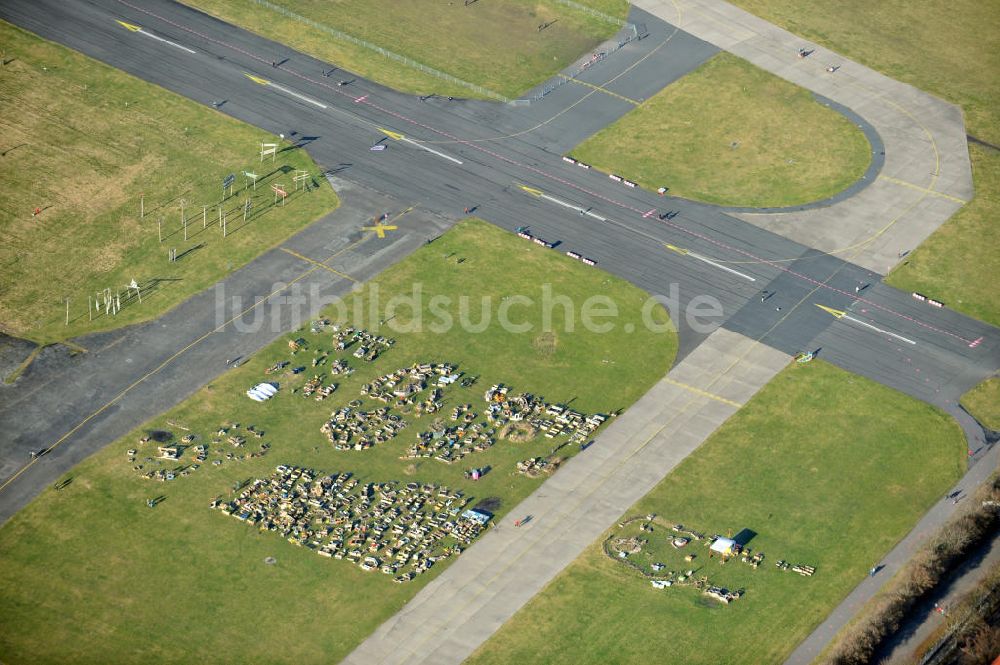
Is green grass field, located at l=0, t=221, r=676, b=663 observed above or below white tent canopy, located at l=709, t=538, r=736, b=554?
below

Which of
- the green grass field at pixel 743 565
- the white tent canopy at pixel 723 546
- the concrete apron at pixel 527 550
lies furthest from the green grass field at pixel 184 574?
the white tent canopy at pixel 723 546

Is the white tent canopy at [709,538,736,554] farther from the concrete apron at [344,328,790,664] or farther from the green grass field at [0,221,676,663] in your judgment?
the green grass field at [0,221,676,663]

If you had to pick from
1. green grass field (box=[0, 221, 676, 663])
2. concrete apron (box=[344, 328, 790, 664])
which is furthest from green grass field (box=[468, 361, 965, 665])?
green grass field (box=[0, 221, 676, 663])

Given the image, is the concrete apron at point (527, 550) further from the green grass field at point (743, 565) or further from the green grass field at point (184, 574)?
the green grass field at point (184, 574)

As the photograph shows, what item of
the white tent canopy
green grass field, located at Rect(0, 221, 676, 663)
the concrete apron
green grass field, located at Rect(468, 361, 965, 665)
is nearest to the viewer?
green grass field, located at Rect(0, 221, 676, 663)

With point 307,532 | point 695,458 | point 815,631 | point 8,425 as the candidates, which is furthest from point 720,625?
point 8,425

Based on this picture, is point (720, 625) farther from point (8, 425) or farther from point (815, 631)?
point (8, 425)

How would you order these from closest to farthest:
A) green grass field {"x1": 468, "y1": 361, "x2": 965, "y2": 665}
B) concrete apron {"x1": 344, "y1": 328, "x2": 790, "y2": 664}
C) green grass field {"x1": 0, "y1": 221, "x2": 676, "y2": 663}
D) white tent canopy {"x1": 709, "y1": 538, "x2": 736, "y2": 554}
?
green grass field {"x1": 0, "y1": 221, "x2": 676, "y2": 663} → concrete apron {"x1": 344, "y1": 328, "x2": 790, "y2": 664} → green grass field {"x1": 468, "y1": 361, "x2": 965, "y2": 665} → white tent canopy {"x1": 709, "y1": 538, "x2": 736, "y2": 554}

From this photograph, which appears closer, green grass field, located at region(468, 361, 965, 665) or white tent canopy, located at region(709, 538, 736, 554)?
green grass field, located at region(468, 361, 965, 665)

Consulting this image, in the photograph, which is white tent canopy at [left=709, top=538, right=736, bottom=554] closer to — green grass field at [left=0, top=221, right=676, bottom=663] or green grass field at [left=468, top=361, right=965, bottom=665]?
green grass field at [left=468, top=361, right=965, bottom=665]
